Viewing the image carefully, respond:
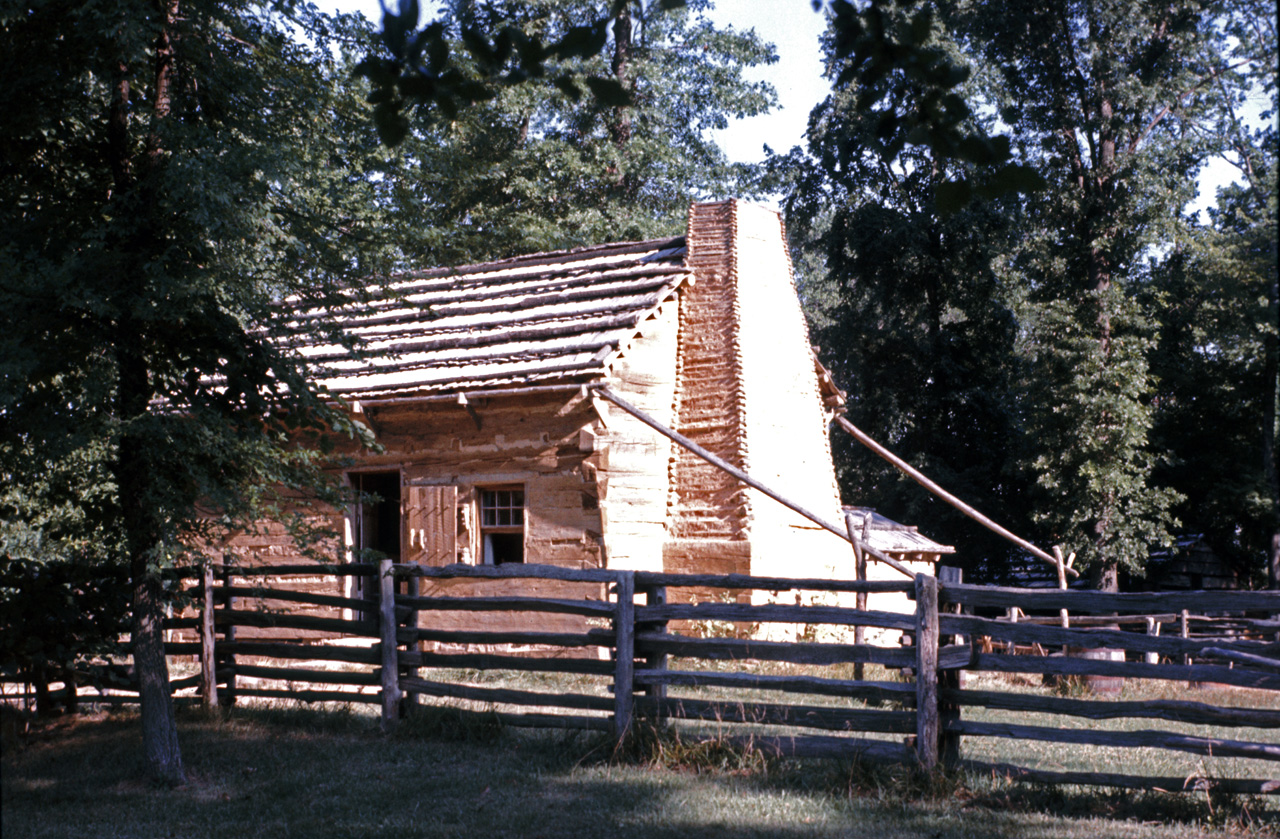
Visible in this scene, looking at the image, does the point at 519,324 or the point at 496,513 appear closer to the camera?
the point at 496,513

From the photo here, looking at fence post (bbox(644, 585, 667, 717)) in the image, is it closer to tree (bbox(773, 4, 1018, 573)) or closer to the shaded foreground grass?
the shaded foreground grass

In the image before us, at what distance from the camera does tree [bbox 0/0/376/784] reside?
22.9 ft

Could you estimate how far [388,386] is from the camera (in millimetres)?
14906

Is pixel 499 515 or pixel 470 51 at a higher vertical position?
pixel 470 51

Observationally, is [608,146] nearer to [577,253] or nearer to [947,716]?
[577,253]

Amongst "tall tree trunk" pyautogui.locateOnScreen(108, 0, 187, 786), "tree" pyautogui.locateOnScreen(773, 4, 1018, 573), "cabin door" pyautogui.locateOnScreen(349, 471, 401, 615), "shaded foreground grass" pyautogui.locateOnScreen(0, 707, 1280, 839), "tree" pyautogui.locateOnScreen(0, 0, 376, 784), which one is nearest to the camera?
"shaded foreground grass" pyautogui.locateOnScreen(0, 707, 1280, 839)

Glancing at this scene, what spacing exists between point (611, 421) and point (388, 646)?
5237 mm

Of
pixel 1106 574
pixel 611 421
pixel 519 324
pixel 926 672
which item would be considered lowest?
pixel 1106 574

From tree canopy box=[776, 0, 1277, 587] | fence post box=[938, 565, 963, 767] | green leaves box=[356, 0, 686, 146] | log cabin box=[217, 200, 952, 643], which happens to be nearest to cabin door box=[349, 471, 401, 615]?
log cabin box=[217, 200, 952, 643]

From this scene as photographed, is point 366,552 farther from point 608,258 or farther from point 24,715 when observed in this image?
point 608,258

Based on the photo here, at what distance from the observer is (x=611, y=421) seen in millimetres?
14133

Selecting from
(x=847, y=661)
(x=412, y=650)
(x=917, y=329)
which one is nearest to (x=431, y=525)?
(x=412, y=650)

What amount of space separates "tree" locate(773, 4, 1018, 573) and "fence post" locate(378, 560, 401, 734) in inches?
909

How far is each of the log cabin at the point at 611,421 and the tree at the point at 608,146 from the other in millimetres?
10073
